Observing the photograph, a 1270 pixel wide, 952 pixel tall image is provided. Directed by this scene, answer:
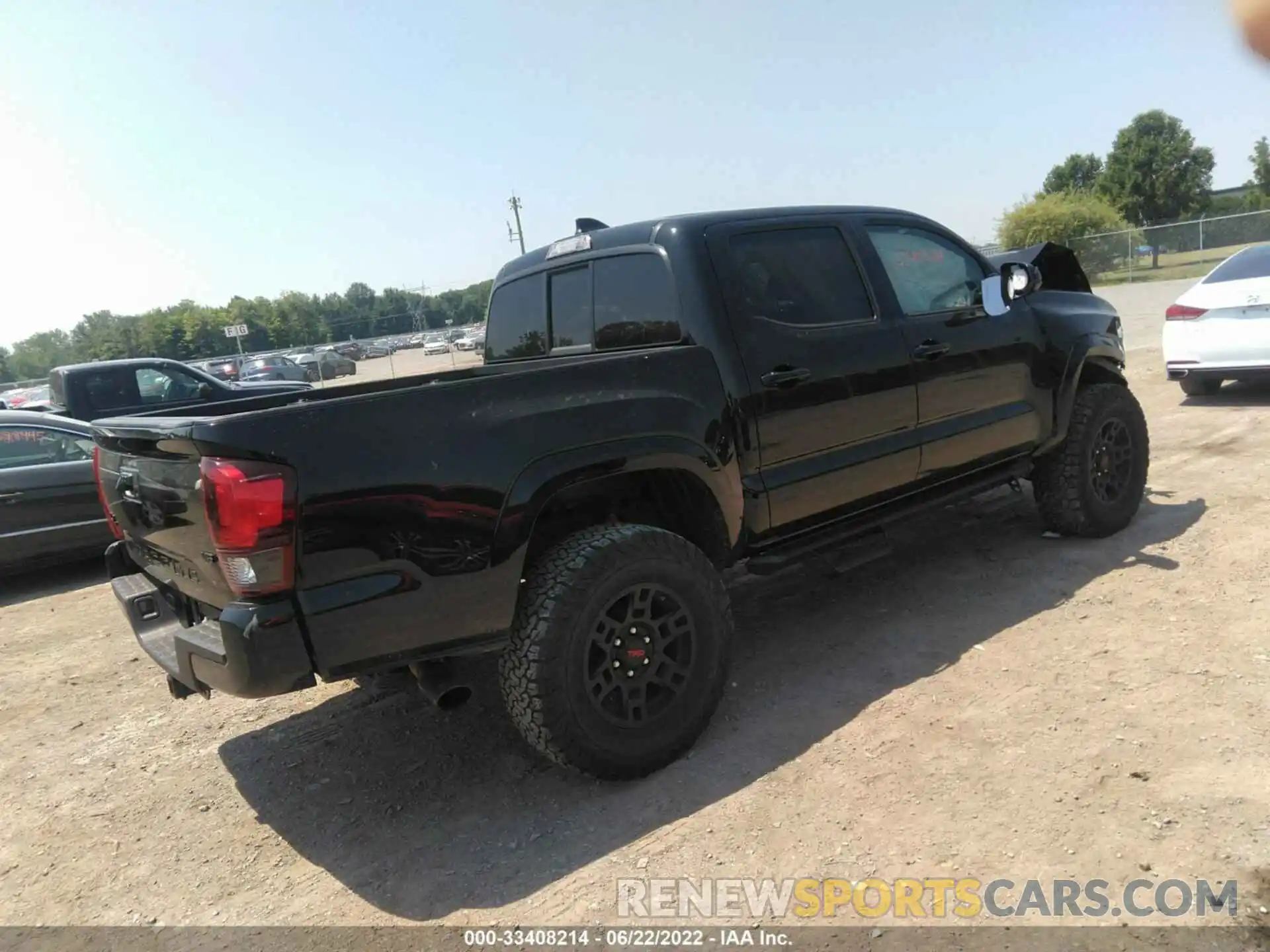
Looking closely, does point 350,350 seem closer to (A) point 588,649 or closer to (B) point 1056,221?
(B) point 1056,221

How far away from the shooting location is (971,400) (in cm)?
440

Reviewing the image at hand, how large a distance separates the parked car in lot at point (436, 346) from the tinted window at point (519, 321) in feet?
128

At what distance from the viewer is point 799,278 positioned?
386 cm

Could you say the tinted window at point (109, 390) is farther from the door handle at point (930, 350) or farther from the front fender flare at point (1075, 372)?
the front fender flare at point (1075, 372)

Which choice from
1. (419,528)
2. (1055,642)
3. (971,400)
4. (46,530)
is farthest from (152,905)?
(46,530)

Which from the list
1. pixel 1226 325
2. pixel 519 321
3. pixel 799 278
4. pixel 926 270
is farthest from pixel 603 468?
pixel 1226 325

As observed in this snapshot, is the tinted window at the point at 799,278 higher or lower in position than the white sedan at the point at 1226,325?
higher

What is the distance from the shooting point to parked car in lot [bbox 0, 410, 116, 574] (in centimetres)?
668

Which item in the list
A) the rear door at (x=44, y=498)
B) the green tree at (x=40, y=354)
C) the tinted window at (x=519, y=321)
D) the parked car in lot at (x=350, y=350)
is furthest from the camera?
the green tree at (x=40, y=354)

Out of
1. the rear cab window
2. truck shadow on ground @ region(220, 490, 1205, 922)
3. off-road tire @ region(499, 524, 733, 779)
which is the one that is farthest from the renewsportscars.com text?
the rear cab window

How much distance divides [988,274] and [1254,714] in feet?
8.47

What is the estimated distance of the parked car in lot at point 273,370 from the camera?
30.2 metres

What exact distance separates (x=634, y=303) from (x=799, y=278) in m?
0.76

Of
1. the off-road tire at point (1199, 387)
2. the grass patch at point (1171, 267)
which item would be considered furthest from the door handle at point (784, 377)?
the grass patch at point (1171, 267)
